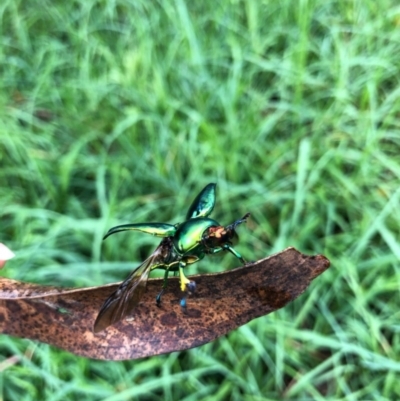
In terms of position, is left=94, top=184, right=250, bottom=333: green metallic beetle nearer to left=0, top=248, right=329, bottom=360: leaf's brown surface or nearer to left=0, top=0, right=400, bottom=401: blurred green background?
left=0, top=248, right=329, bottom=360: leaf's brown surface

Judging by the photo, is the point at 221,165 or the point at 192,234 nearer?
the point at 192,234

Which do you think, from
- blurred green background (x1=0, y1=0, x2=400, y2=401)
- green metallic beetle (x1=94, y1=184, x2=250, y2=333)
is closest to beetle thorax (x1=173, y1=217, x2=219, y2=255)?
green metallic beetle (x1=94, y1=184, x2=250, y2=333)

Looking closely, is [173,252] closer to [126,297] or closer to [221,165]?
[126,297]

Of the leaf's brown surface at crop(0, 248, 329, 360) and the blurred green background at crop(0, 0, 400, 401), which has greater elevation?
the blurred green background at crop(0, 0, 400, 401)

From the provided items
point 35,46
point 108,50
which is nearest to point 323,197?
point 108,50

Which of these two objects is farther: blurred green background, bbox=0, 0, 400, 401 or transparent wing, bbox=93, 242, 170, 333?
blurred green background, bbox=0, 0, 400, 401

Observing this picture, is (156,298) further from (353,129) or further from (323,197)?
(353,129)

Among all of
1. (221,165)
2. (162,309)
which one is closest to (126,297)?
(162,309)

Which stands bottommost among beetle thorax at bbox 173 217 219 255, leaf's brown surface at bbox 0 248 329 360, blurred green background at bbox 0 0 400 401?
leaf's brown surface at bbox 0 248 329 360
